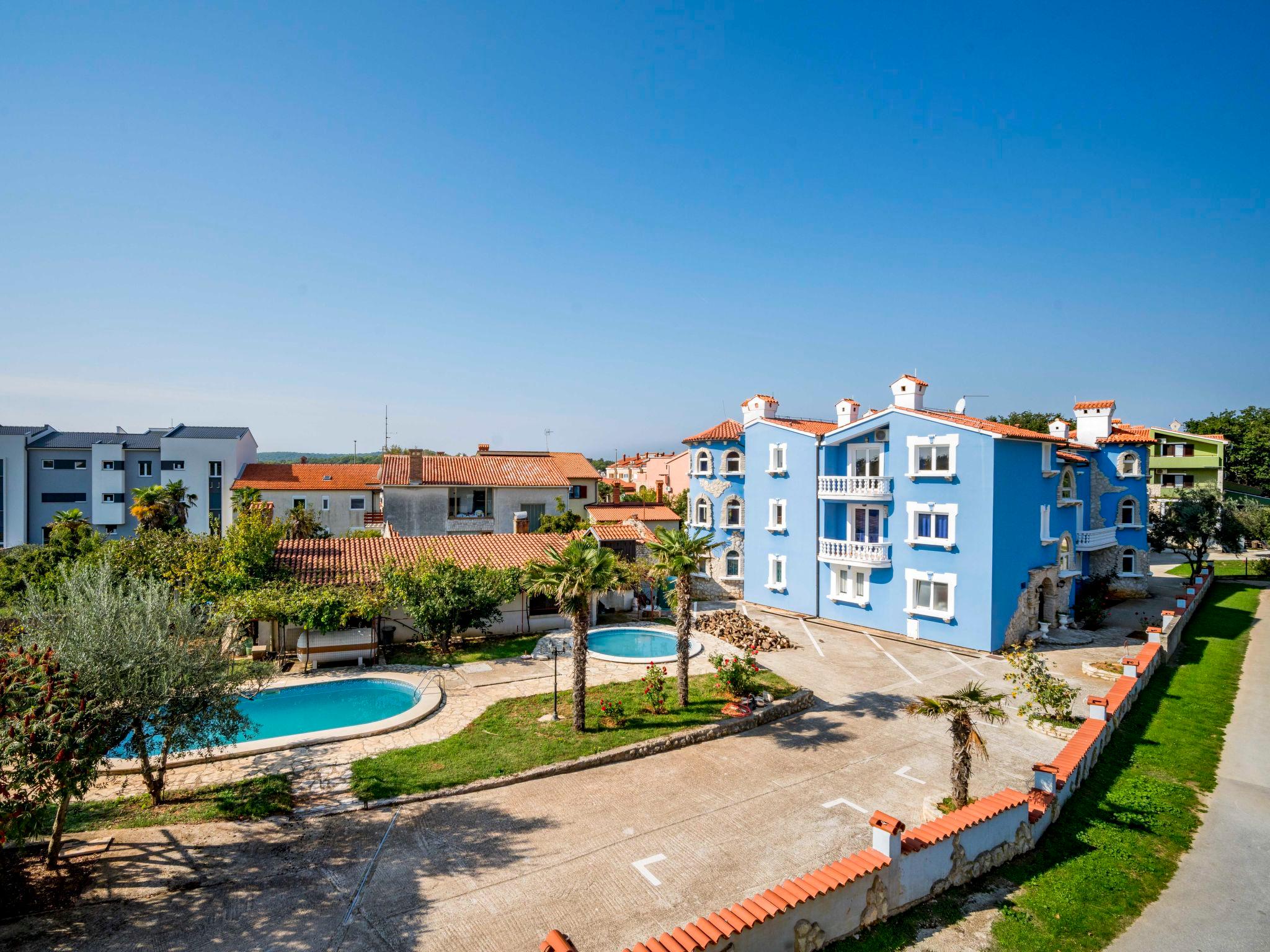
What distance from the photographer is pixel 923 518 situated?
26000mm

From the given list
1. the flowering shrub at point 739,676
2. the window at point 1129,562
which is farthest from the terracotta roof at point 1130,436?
the flowering shrub at point 739,676

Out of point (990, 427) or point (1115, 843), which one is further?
point (990, 427)

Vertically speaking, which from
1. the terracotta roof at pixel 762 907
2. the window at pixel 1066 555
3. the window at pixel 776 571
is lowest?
the terracotta roof at pixel 762 907

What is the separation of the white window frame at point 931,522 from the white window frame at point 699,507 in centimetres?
1090

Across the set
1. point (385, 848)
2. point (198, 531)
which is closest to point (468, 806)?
point (385, 848)

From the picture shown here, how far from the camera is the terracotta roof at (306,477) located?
50719 mm

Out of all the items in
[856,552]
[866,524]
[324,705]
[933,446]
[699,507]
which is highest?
[933,446]

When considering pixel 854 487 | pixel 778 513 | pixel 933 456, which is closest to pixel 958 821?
pixel 933 456

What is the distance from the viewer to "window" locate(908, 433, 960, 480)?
2484 cm

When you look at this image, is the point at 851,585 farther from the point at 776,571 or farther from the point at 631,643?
the point at 631,643

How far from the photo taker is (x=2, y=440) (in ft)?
181

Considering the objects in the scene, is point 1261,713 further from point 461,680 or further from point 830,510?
point 461,680

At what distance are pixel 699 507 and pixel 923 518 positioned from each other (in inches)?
485

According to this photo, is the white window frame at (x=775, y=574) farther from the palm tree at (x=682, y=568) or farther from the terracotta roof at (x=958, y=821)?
the terracotta roof at (x=958, y=821)
